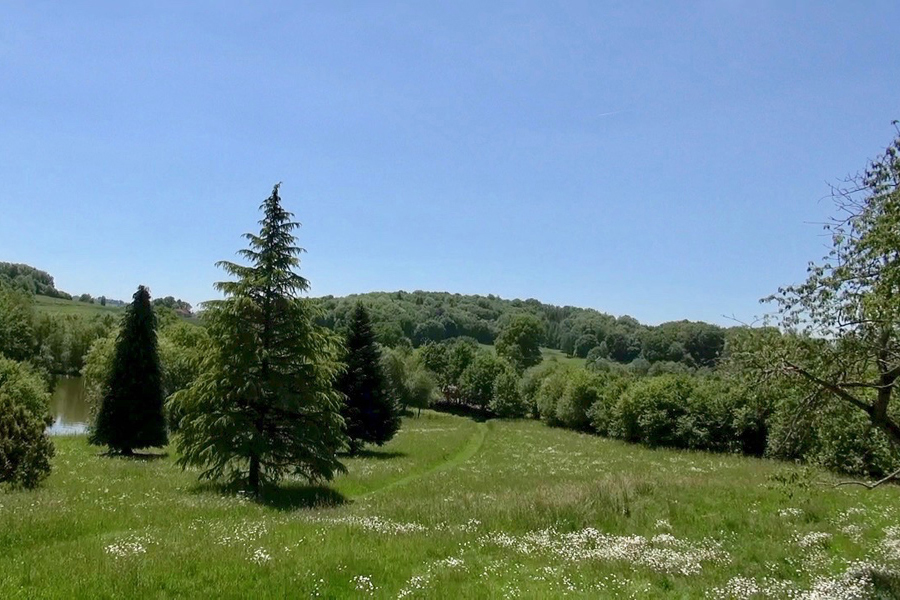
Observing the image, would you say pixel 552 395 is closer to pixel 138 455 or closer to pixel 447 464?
pixel 447 464

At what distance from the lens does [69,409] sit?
66562 mm

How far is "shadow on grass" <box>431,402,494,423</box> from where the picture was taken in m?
93.6

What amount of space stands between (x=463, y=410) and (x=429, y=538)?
3442 inches

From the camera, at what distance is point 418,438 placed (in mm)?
47938

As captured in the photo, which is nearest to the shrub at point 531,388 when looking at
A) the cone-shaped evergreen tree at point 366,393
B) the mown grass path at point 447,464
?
the mown grass path at point 447,464

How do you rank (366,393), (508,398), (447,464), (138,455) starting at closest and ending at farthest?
(138,455) → (447,464) → (366,393) → (508,398)

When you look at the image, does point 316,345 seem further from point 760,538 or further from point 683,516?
point 760,538

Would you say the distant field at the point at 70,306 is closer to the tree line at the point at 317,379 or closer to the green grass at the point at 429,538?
the tree line at the point at 317,379

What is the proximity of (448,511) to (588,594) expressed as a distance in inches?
298

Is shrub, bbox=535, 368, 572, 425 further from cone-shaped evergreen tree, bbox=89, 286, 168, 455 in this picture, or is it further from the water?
the water

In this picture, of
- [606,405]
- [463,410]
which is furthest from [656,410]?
[463,410]

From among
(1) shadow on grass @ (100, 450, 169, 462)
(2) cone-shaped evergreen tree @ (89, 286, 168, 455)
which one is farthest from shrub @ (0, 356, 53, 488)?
(2) cone-shaped evergreen tree @ (89, 286, 168, 455)

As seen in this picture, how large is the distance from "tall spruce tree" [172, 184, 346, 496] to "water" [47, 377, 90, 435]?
118 ft

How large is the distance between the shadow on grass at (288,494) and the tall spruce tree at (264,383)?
407mm
